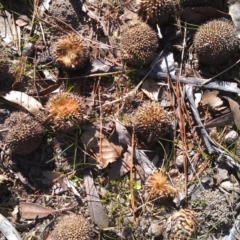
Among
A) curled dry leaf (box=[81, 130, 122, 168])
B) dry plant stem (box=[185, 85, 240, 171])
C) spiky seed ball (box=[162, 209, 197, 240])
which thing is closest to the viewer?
spiky seed ball (box=[162, 209, 197, 240])

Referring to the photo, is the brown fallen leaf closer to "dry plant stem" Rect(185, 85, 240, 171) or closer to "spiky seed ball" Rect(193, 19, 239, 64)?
"dry plant stem" Rect(185, 85, 240, 171)

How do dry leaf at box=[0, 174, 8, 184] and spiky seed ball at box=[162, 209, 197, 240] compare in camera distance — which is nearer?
spiky seed ball at box=[162, 209, 197, 240]

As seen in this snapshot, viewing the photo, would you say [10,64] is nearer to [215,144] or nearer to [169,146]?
[169,146]

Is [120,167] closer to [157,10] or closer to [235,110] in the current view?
[235,110]

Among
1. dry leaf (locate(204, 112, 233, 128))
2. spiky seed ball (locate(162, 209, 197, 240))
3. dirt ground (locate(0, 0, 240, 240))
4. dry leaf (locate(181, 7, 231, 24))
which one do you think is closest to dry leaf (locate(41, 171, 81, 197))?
dirt ground (locate(0, 0, 240, 240))

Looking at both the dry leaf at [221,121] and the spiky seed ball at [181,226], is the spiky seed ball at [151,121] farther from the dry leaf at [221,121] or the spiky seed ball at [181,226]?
the spiky seed ball at [181,226]

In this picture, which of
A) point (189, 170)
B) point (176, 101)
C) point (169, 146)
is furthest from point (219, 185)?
point (176, 101)

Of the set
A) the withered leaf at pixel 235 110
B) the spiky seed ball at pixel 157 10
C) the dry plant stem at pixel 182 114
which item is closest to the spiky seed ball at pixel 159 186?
the dry plant stem at pixel 182 114
